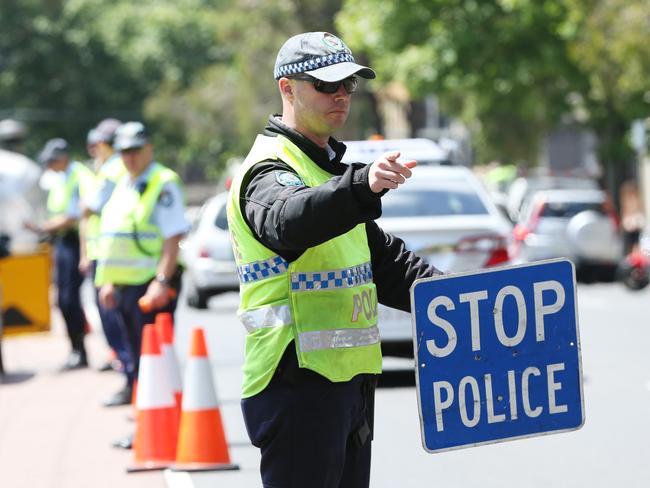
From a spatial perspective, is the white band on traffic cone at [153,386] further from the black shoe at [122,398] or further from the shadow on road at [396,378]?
the shadow on road at [396,378]

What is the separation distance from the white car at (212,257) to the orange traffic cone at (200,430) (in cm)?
1251

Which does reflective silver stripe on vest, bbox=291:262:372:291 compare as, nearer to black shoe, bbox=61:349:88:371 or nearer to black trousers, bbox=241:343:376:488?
black trousers, bbox=241:343:376:488

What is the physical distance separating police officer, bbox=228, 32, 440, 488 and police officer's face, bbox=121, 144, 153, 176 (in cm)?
554

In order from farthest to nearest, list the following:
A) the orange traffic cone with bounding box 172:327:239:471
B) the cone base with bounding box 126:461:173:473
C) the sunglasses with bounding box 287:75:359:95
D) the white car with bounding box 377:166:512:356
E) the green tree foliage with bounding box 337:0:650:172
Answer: the green tree foliage with bounding box 337:0:650:172 → the white car with bounding box 377:166:512:356 → the cone base with bounding box 126:461:173:473 → the orange traffic cone with bounding box 172:327:239:471 → the sunglasses with bounding box 287:75:359:95

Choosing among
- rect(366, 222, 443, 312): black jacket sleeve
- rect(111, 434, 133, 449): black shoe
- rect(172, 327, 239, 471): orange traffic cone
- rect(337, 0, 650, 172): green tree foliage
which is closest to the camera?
rect(366, 222, 443, 312): black jacket sleeve

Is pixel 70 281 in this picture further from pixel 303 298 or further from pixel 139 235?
pixel 303 298

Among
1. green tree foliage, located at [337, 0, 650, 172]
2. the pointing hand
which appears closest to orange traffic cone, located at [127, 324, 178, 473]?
the pointing hand

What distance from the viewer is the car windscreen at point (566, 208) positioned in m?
27.5

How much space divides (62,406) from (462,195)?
3605mm

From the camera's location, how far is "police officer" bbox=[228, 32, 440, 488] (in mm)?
4574

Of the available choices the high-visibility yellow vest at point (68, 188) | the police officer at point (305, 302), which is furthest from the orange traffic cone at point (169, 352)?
the high-visibility yellow vest at point (68, 188)

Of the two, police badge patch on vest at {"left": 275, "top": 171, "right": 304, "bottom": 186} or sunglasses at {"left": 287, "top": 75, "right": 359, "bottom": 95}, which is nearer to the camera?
police badge patch on vest at {"left": 275, "top": 171, "right": 304, "bottom": 186}

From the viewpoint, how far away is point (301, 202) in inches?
166

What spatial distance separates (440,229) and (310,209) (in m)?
8.09
